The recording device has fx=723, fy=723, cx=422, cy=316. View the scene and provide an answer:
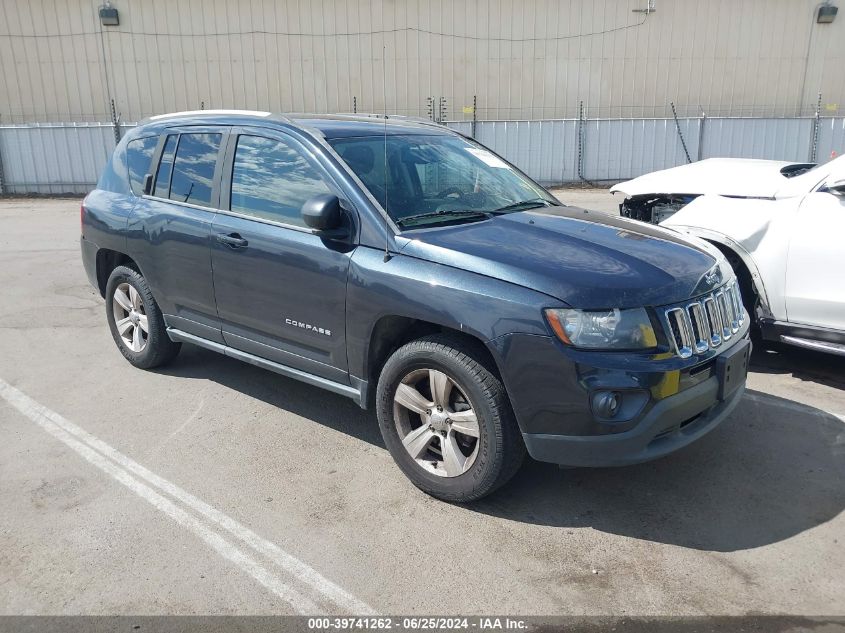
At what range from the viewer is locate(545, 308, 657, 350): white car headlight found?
3.07 meters

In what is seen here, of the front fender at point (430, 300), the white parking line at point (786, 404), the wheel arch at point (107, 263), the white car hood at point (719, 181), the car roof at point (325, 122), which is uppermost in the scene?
the car roof at point (325, 122)

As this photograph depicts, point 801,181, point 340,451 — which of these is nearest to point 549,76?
point 801,181

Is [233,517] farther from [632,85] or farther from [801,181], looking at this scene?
[632,85]

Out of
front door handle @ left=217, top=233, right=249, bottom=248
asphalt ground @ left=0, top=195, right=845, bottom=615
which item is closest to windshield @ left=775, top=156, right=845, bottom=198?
asphalt ground @ left=0, top=195, right=845, bottom=615

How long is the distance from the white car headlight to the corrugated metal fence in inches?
608

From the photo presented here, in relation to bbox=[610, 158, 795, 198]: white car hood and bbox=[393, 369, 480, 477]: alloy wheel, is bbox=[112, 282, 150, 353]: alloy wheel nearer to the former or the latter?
bbox=[393, 369, 480, 477]: alloy wheel

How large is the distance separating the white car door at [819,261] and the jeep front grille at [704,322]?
1485 millimetres

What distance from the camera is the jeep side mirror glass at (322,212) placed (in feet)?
11.8

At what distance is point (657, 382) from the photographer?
3105mm

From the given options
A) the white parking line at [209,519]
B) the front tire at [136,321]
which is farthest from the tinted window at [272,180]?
the white parking line at [209,519]

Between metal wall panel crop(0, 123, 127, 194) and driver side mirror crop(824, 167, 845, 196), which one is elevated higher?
driver side mirror crop(824, 167, 845, 196)

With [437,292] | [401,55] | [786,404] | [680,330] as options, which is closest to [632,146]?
[401,55]

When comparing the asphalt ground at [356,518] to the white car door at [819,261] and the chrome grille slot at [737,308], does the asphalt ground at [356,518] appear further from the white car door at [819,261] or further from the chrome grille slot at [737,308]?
the chrome grille slot at [737,308]

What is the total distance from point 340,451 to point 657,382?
190 centimetres
